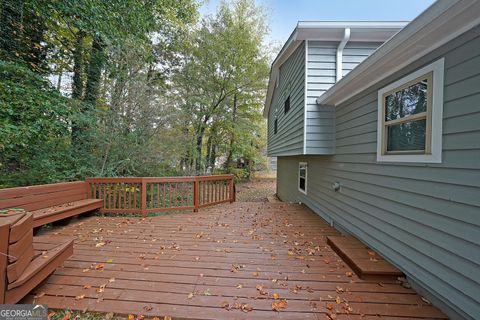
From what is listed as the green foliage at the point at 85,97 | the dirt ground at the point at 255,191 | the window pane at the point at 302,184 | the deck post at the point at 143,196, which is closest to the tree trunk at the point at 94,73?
the green foliage at the point at 85,97

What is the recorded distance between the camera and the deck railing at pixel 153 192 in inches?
183

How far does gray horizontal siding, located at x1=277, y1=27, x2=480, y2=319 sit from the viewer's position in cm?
160

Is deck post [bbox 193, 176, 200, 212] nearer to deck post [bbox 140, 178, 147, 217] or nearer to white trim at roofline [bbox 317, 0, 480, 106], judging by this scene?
deck post [bbox 140, 178, 147, 217]

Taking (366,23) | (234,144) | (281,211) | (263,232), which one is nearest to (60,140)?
(263,232)

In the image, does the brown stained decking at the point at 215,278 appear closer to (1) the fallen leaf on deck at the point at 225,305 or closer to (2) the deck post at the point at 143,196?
(1) the fallen leaf on deck at the point at 225,305

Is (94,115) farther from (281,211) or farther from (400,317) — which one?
(400,317)

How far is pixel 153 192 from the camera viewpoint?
5176 millimetres

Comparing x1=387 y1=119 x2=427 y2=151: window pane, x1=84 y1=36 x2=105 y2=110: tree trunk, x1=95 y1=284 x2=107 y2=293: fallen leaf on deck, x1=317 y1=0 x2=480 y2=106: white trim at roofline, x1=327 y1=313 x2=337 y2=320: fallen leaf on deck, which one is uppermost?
x1=84 y1=36 x2=105 y2=110: tree trunk

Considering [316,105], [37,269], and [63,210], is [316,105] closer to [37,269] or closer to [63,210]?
[37,269]

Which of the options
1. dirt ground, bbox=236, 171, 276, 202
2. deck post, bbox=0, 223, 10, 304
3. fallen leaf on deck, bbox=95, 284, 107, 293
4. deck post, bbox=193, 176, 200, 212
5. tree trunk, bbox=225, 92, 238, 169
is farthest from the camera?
tree trunk, bbox=225, 92, 238, 169

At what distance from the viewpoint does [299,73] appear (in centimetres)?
480

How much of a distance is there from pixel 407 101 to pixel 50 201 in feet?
20.1

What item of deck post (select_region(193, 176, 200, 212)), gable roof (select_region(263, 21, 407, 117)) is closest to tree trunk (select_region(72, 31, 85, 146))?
deck post (select_region(193, 176, 200, 212))

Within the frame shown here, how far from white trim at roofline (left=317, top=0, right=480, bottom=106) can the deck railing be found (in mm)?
4107
